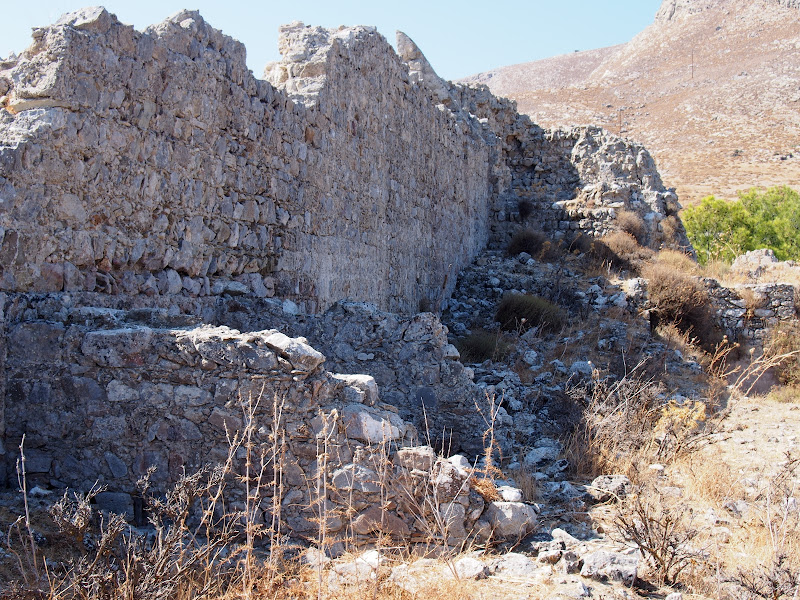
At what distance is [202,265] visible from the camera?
582cm

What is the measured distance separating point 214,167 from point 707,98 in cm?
4831

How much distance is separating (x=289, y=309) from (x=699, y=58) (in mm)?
58140

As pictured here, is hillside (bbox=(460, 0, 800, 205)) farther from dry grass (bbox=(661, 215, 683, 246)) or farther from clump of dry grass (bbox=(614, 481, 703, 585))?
clump of dry grass (bbox=(614, 481, 703, 585))

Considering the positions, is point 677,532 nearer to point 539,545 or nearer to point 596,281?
point 539,545

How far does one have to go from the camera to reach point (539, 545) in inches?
170

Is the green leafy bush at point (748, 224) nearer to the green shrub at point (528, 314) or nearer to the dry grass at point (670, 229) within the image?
the dry grass at point (670, 229)

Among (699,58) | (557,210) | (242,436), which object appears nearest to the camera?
(242,436)

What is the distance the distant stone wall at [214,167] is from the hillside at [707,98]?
2935 centimetres

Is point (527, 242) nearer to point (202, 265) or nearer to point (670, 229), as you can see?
point (670, 229)

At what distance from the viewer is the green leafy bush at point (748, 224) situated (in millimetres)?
24891

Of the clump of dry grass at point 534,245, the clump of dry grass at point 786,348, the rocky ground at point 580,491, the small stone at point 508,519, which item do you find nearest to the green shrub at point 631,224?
the clump of dry grass at point 534,245

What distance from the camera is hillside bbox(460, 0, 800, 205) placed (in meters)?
39.5

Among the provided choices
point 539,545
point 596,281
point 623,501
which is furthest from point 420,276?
point 539,545

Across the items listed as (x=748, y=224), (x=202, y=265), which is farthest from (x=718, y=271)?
(x=748, y=224)
